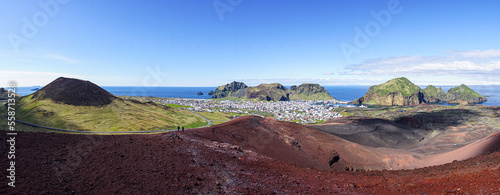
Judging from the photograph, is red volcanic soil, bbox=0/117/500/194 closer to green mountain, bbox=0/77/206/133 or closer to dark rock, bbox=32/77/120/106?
green mountain, bbox=0/77/206/133

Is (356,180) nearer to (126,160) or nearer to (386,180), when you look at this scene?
(386,180)

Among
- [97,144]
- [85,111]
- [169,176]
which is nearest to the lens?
[169,176]

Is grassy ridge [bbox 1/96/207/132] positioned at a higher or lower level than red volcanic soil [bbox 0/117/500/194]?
lower

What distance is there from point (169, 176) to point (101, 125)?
1802 inches

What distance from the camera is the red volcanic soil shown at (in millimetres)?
10414

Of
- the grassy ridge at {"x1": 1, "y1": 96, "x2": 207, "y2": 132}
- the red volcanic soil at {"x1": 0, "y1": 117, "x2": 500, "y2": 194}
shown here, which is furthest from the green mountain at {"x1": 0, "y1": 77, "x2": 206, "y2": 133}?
the red volcanic soil at {"x1": 0, "y1": 117, "x2": 500, "y2": 194}

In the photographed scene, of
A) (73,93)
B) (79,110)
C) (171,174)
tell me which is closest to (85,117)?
(79,110)

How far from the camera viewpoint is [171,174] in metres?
12.4

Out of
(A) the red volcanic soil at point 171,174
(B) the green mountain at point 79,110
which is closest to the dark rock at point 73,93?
(B) the green mountain at point 79,110

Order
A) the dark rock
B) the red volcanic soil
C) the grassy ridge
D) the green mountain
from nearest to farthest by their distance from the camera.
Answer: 1. the red volcanic soil
2. the grassy ridge
3. the green mountain
4. the dark rock

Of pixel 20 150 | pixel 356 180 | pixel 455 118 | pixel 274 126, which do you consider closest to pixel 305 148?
pixel 274 126

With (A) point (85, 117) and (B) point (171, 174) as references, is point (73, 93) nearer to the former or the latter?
(A) point (85, 117)

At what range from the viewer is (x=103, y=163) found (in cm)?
1298

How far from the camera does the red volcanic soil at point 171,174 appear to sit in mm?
10414
